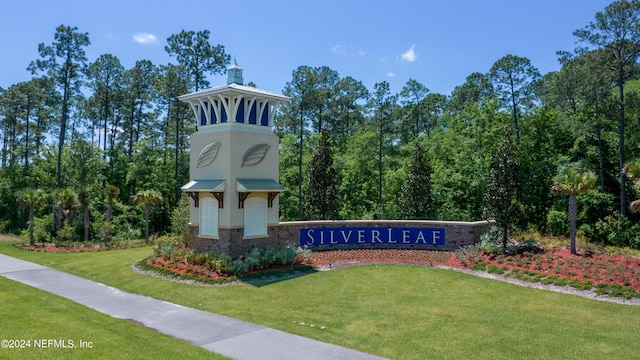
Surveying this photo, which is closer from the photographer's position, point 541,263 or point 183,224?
point 541,263

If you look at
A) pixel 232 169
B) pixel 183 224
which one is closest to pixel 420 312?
pixel 232 169

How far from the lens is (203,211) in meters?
21.0

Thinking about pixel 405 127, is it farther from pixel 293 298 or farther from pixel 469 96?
pixel 293 298

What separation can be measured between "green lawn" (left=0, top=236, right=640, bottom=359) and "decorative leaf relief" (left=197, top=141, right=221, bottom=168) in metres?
6.14

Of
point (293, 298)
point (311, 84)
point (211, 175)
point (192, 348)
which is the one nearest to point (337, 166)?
point (311, 84)

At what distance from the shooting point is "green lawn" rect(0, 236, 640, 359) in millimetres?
10375

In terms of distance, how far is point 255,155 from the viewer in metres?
21.1

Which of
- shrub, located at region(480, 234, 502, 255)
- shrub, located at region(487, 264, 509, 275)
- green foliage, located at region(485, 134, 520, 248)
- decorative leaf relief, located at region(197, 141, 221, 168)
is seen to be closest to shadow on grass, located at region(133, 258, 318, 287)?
decorative leaf relief, located at region(197, 141, 221, 168)

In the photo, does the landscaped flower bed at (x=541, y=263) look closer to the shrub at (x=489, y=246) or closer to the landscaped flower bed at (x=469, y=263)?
the landscaped flower bed at (x=469, y=263)

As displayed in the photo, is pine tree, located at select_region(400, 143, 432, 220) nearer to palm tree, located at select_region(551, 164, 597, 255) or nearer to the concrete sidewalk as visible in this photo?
palm tree, located at select_region(551, 164, 597, 255)

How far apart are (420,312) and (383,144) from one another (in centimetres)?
3000

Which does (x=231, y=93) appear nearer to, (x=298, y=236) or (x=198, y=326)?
(x=298, y=236)

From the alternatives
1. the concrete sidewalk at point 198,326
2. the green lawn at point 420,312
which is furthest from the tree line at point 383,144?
the concrete sidewalk at point 198,326

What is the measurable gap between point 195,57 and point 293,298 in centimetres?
3114
